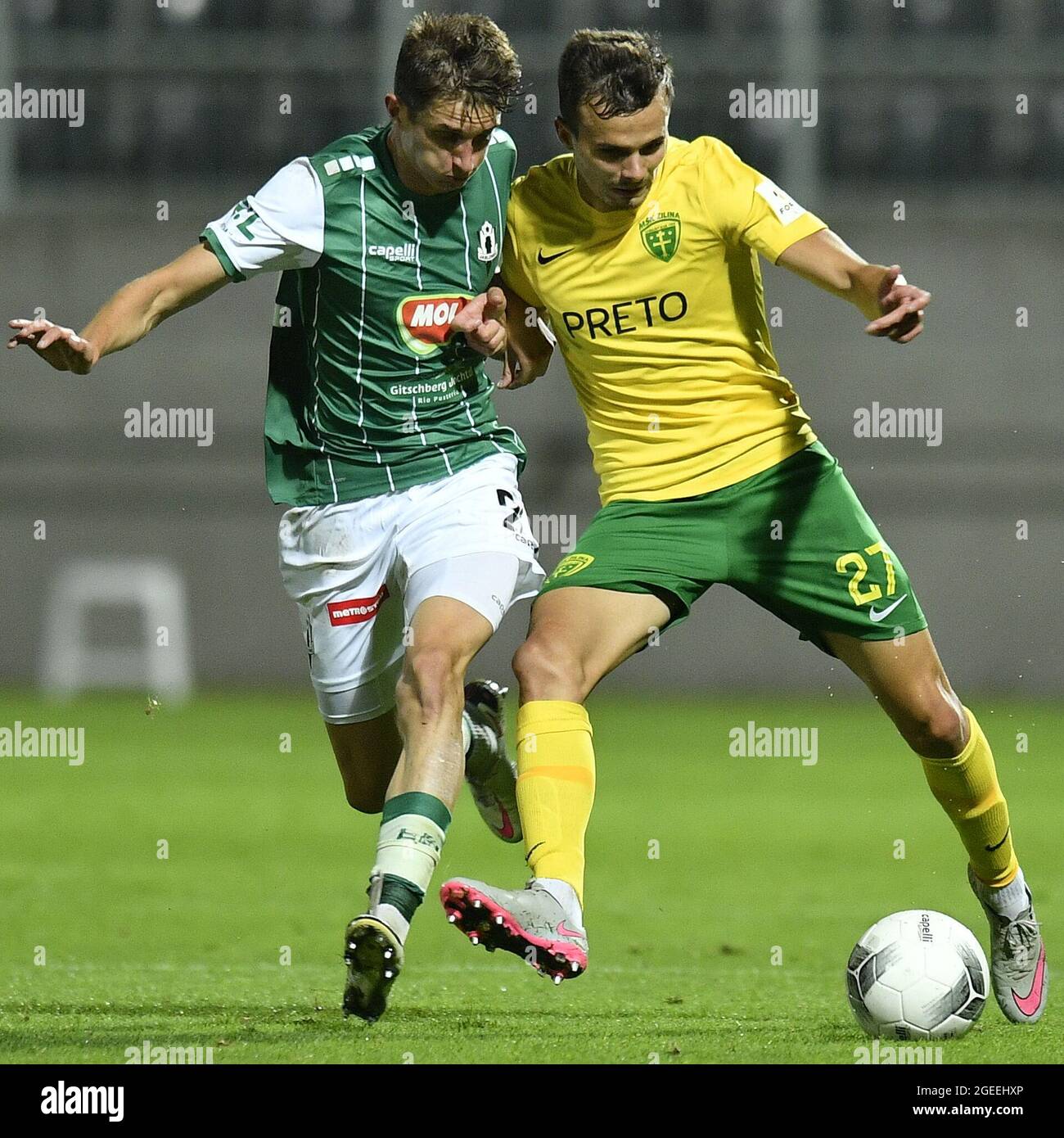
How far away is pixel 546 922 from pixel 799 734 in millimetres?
9534

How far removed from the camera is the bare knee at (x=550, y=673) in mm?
4535

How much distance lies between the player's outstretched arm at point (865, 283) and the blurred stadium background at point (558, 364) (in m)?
10.6

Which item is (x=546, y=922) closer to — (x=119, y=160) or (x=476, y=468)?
(x=476, y=468)

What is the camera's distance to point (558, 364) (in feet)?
49.8

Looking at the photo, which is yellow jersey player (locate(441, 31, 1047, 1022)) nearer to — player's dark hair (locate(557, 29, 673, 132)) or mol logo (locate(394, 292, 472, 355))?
player's dark hair (locate(557, 29, 673, 132))

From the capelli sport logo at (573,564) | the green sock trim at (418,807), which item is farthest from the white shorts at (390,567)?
the green sock trim at (418,807)

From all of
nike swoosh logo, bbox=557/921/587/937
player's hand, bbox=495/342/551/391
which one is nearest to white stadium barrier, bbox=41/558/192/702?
player's hand, bbox=495/342/551/391

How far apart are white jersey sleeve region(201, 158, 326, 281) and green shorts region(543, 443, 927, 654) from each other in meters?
1.02

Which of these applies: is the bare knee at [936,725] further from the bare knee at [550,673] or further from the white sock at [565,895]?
the white sock at [565,895]

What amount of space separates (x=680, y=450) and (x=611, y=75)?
0.94m

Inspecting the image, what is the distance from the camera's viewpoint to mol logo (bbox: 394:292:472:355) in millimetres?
5055

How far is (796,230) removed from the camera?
15.3 ft

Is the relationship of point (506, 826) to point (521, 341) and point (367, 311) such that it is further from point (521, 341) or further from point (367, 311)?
point (367, 311)

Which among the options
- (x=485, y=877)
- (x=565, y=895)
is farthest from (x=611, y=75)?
(x=485, y=877)
